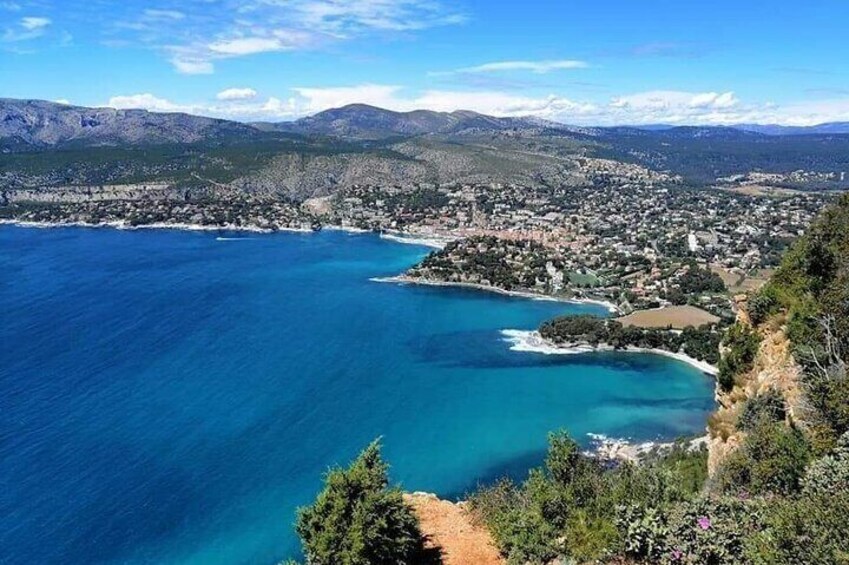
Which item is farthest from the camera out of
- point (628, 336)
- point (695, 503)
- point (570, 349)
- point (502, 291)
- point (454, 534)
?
point (502, 291)

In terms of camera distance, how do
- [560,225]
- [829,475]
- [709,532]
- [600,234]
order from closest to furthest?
[709,532] → [829,475] → [600,234] → [560,225]

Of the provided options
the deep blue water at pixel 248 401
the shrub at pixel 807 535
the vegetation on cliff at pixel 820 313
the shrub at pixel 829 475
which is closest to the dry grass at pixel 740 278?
the deep blue water at pixel 248 401

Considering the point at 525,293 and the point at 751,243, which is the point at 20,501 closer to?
the point at 525,293

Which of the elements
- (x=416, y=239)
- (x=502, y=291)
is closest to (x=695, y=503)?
(x=502, y=291)

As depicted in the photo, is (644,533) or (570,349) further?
(570,349)

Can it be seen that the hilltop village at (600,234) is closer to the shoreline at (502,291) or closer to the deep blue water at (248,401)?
the shoreline at (502,291)

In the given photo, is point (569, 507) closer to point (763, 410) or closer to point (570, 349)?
point (763, 410)

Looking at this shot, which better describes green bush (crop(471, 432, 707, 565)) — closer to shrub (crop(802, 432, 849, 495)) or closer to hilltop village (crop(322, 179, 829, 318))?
shrub (crop(802, 432, 849, 495))
